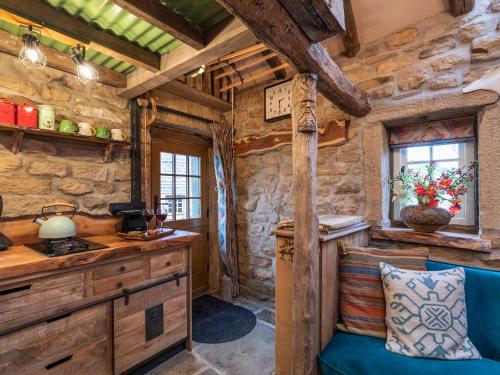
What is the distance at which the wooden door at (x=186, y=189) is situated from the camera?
8.89 feet

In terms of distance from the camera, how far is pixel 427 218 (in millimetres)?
1798

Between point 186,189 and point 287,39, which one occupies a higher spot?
point 287,39

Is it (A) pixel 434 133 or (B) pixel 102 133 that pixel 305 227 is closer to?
(A) pixel 434 133

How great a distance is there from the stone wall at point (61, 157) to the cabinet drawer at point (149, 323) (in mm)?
882

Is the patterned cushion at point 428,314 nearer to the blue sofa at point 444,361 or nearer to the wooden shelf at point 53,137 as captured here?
the blue sofa at point 444,361

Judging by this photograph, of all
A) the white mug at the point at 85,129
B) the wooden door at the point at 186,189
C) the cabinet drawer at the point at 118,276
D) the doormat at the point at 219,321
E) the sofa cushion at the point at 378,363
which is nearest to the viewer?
the sofa cushion at the point at 378,363

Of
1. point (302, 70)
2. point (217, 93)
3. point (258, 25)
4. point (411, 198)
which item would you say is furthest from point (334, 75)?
point (217, 93)

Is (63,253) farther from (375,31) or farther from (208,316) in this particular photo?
(375,31)

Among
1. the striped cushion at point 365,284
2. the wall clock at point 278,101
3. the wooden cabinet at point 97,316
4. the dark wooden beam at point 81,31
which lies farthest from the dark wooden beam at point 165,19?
the striped cushion at point 365,284

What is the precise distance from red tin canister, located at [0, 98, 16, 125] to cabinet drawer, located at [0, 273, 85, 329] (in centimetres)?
107

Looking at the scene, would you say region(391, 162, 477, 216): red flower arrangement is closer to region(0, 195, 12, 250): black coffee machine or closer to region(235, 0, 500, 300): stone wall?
region(235, 0, 500, 300): stone wall

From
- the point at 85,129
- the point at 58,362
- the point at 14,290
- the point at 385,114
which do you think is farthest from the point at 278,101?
the point at 58,362

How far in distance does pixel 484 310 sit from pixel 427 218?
0.62 metres

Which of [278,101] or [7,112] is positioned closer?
[7,112]
